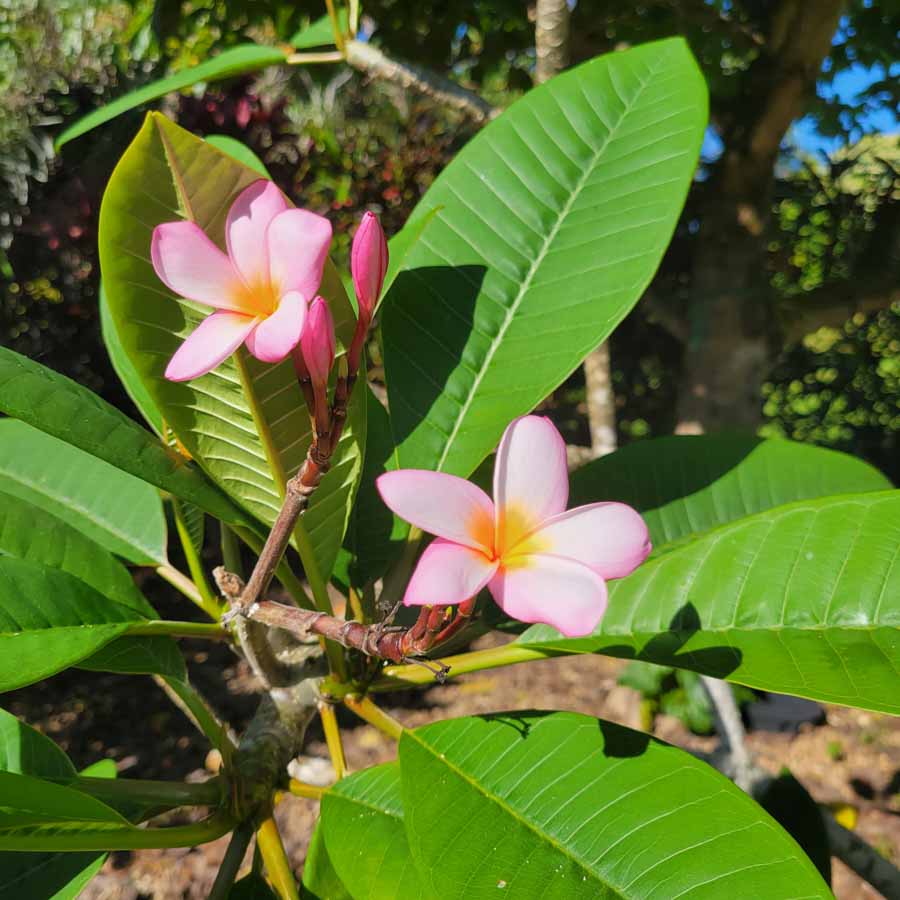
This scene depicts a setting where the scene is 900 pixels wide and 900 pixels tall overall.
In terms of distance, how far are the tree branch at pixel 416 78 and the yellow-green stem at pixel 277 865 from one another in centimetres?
123

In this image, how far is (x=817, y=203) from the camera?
2867 millimetres

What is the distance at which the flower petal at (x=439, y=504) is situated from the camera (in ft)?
1.45

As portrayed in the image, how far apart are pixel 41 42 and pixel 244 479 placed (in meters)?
3.92

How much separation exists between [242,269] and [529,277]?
42cm

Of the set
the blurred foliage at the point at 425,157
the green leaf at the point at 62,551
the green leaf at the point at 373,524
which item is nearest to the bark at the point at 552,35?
the blurred foliage at the point at 425,157

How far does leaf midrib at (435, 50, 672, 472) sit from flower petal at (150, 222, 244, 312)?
1.15 ft

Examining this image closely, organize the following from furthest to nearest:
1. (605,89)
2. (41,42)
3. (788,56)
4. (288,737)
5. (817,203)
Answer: (41,42), (817,203), (788,56), (605,89), (288,737)

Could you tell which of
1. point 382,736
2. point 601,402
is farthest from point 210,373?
point 382,736

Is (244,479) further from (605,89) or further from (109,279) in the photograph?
(605,89)

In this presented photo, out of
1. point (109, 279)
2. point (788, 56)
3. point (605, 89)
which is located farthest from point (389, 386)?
point (788, 56)

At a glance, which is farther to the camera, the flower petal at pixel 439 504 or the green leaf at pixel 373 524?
the green leaf at pixel 373 524

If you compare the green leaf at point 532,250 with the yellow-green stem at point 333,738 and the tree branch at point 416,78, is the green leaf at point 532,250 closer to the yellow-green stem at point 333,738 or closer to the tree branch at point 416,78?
the yellow-green stem at point 333,738

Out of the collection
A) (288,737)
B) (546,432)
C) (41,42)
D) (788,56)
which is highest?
(41,42)

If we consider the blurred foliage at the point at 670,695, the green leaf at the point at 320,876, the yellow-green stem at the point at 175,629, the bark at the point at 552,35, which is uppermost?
the bark at the point at 552,35
